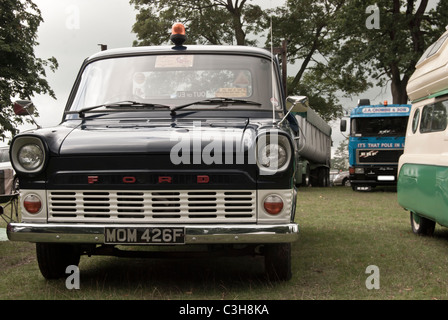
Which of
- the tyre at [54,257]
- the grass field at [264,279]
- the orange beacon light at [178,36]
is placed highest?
the orange beacon light at [178,36]

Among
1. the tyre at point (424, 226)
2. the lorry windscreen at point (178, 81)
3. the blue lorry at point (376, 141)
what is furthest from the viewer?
the blue lorry at point (376, 141)

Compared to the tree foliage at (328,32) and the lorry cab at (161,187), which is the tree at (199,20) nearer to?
the tree foliage at (328,32)

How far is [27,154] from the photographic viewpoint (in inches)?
194

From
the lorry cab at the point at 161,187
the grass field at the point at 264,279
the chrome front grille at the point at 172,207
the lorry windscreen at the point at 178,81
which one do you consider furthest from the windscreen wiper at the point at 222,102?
the grass field at the point at 264,279

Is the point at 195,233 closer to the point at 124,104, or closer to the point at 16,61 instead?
the point at 124,104

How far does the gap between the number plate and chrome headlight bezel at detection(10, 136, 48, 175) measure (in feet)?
2.71

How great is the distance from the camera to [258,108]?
19.0ft

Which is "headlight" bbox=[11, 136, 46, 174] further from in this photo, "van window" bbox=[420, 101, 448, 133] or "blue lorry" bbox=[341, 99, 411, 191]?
"blue lorry" bbox=[341, 99, 411, 191]

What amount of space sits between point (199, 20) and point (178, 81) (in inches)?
979

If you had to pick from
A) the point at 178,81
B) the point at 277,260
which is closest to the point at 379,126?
the point at 178,81

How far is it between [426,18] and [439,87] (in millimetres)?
19616

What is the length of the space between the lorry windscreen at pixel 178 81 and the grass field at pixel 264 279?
1.61m

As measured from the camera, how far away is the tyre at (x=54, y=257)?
17.6 ft

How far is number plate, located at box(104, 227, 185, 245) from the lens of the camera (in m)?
4.67
